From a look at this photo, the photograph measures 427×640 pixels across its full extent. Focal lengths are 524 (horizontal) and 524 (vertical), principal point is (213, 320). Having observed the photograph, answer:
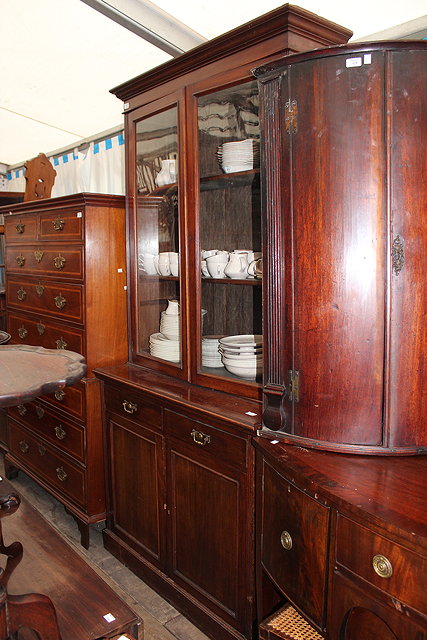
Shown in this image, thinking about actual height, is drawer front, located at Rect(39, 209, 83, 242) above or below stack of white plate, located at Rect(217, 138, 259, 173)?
below

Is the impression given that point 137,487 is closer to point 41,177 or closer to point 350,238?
point 350,238

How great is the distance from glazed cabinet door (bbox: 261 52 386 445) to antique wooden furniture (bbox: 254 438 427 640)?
0.40 feet

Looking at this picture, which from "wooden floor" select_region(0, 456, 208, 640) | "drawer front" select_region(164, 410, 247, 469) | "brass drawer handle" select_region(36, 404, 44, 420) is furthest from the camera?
"brass drawer handle" select_region(36, 404, 44, 420)

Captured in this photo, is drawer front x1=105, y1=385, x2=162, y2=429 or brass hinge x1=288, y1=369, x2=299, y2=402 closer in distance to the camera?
brass hinge x1=288, y1=369, x2=299, y2=402

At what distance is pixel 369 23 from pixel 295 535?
2020 mm

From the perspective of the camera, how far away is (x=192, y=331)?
2.22m

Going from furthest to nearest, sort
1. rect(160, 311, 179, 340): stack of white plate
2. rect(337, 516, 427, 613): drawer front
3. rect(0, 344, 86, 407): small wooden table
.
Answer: rect(160, 311, 179, 340): stack of white plate → rect(337, 516, 427, 613): drawer front → rect(0, 344, 86, 407): small wooden table

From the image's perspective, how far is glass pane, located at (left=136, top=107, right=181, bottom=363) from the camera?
2.32m

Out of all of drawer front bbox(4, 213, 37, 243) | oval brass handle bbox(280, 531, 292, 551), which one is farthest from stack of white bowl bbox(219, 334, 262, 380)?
drawer front bbox(4, 213, 37, 243)

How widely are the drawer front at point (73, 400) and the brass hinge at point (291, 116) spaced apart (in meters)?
1.74

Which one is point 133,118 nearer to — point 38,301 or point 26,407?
point 38,301

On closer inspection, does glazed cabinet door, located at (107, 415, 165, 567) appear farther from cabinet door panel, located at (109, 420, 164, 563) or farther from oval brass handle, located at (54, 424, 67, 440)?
oval brass handle, located at (54, 424, 67, 440)

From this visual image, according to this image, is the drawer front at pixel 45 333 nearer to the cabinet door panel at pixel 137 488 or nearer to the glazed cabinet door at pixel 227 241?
the cabinet door panel at pixel 137 488

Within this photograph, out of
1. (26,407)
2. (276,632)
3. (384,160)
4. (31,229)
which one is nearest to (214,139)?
(384,160)
